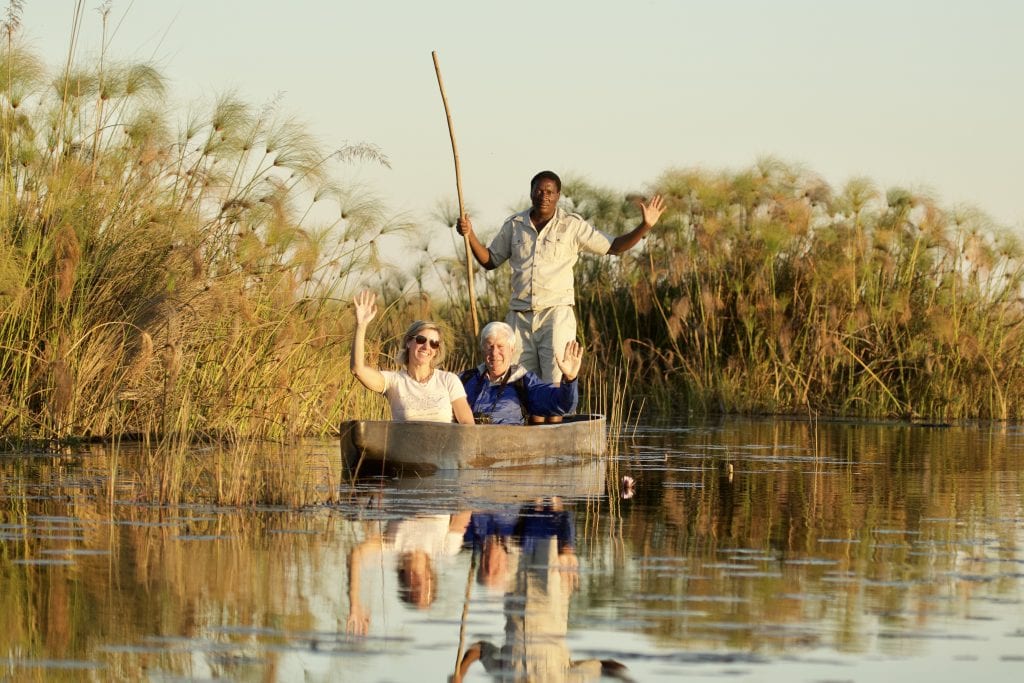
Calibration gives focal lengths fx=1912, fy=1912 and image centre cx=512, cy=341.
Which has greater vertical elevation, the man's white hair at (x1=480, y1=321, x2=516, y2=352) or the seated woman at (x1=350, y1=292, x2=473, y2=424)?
the man's white hair at (x1=480, y1=321, x2=516, y2=352)

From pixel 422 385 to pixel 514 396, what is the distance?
46.9 inches

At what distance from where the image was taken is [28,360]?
13.7 metres

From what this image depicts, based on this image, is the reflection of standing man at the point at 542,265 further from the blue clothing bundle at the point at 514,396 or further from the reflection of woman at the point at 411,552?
the reflection of woman at the point at 411,552

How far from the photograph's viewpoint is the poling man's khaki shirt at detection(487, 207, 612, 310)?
14852 mm

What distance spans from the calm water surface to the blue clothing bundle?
4.64ft

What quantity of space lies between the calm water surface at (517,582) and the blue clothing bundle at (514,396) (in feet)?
4.64

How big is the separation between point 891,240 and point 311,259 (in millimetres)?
9736

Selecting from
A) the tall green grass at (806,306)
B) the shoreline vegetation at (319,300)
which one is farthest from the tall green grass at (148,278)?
the tall green grass at (806,306)

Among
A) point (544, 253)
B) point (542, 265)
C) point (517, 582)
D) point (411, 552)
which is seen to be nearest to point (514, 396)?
point (542, 265)

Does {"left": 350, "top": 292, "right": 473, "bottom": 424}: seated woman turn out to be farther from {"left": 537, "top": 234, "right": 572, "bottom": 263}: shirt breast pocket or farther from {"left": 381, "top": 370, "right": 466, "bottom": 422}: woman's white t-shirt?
{"left": 537, "top": 234, "right": 572, "bottom": 263}: shirt breast pocket

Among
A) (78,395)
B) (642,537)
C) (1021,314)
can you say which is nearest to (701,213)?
(1021,314)

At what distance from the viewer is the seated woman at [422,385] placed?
41.4ft

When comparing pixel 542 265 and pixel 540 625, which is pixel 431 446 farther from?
pixel 540 625

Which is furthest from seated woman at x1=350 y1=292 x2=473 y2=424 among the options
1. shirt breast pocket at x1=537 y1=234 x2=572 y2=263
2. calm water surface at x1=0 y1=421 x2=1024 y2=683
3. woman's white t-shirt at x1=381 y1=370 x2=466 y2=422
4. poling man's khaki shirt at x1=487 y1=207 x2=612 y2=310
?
shirt breast pocket at x1=537 y1=234 x2=572 y2=263
